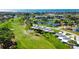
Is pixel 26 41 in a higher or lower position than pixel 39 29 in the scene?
lower

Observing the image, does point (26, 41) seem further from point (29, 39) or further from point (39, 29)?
point (39, 29)

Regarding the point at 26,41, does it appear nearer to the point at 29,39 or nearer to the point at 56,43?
the point at 29,39

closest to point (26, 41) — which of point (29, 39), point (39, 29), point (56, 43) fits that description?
point (29, 39)

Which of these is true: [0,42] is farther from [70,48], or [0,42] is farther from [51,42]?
[70,48]

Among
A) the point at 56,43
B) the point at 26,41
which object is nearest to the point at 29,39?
the point at 26,41
